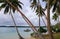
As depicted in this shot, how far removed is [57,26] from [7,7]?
1596cm

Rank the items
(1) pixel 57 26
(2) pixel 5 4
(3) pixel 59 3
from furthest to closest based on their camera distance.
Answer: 1. (1) pixel 57 26
2. (2) pixel 5 4
3. (3) pixel 59 3

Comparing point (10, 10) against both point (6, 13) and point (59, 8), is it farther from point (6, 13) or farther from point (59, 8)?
point (59, 8)

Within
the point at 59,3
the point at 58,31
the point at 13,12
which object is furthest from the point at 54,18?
the point at 59,3

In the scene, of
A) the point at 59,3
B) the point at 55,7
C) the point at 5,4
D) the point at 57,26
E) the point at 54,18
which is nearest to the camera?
the point at 59,3

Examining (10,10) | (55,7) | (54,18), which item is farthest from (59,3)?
(54,18)

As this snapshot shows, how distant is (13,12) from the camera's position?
54.4 metres

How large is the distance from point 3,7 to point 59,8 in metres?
11.7

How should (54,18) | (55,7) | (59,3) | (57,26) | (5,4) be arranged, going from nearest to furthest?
(59,3)
(55,7)
(5,4)
(57,26)
(54,18)

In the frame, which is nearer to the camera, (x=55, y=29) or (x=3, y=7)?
(x=3, y=7)

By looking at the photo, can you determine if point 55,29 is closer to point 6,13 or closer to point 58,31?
point 58,31

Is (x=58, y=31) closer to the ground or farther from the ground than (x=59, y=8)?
closer to the ground

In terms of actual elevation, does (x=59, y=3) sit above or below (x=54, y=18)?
above

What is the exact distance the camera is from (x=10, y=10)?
53531 mm

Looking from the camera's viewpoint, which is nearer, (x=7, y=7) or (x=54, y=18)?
(x=7, y=7)
